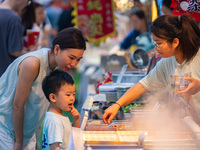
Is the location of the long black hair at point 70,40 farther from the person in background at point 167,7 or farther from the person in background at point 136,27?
the person in background at point 136,27

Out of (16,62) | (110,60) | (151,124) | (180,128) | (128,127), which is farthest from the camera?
(110,60)

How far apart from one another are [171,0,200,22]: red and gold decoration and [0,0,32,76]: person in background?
173 centimetres

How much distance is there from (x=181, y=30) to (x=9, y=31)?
1981mm

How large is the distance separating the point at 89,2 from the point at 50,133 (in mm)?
4618

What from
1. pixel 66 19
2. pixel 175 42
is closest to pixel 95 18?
pixel 66 19

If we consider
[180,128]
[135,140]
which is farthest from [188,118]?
[135,140]

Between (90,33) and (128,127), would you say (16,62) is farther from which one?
(90,33)

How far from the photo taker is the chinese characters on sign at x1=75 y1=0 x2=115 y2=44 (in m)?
6.09

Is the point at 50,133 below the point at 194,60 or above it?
below

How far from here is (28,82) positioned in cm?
208

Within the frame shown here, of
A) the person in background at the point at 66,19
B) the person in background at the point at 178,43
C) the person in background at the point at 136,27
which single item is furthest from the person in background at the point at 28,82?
the person in background at the point at 66,19

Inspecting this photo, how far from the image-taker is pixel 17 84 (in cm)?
207

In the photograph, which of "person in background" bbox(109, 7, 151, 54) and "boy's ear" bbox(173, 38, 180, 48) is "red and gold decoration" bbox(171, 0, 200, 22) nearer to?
"boy's ear" bbox(173, 38, 180, 48)

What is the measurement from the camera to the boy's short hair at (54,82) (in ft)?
6.95
